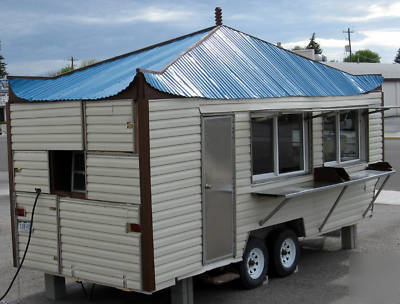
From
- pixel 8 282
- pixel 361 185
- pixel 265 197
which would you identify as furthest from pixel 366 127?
pixel 8 282

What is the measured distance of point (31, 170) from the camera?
27.1 feet

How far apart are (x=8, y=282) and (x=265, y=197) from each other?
4272 millimetres

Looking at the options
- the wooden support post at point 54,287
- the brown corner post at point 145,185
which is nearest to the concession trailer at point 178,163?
the brown corner post at point 145,185

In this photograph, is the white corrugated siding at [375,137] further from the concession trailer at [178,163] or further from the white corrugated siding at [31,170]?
the white corrugated siding at [31,170]

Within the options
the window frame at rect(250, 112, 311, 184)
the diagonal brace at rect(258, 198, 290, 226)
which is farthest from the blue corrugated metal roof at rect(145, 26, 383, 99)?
the diagonal brace at rect(258, 198, 290, 226)

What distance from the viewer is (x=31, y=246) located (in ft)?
27.1

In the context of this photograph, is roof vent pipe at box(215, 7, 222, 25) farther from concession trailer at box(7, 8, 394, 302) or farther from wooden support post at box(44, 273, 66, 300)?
wooden support post at box(44, 273, 66, 300)

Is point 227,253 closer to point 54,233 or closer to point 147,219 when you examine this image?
point 147,219

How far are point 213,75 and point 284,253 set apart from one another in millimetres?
3074

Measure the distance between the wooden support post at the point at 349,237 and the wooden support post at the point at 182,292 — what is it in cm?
437

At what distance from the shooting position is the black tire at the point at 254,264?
850 centimetres

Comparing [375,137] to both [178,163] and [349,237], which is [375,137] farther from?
[178,163]

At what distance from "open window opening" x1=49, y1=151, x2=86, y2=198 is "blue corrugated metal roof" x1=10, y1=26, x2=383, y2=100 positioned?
0.83 meters

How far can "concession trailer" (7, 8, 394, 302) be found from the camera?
22.9ft
